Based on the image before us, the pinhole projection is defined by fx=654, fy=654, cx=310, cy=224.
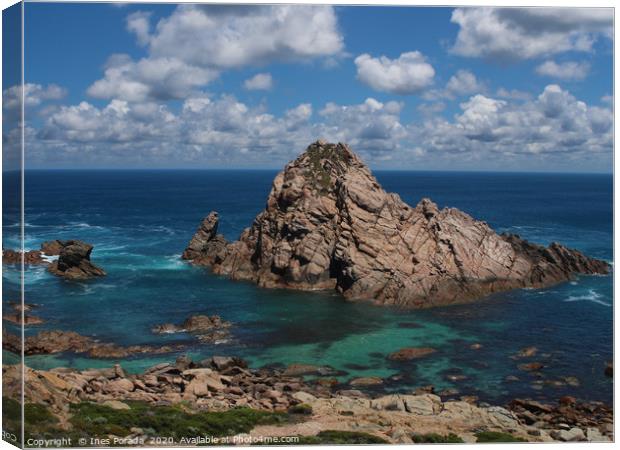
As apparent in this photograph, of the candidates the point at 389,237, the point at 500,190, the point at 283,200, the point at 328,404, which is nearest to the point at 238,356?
the point at 328,404

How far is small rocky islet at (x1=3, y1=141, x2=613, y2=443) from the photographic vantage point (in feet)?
107

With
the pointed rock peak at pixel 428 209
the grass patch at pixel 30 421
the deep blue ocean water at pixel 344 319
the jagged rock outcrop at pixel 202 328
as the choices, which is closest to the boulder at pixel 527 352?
the deep blue ocean water at pixel 344 319

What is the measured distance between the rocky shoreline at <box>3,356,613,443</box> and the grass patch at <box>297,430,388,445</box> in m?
0.52

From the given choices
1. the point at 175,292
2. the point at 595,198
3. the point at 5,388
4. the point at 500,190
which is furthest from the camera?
the point at 500,190

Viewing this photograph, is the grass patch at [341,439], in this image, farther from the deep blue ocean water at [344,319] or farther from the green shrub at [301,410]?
the deep blue ocean water at [344,319]

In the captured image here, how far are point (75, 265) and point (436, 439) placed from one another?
5615 centimetres

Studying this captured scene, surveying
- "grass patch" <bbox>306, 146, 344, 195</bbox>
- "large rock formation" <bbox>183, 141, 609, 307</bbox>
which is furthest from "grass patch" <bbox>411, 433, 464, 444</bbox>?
"grass patch" <bbox>306, 146, 344, 195</bbox>

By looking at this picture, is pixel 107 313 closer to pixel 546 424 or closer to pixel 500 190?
pixel 546 424

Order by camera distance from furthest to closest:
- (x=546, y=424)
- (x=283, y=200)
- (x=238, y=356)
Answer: (x=283, y=200), (x=238, y=356), (x=546, y=424)

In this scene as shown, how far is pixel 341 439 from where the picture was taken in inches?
1188

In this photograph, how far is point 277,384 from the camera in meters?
42.6

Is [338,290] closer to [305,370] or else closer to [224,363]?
[305,370]

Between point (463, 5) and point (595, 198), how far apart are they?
100 m

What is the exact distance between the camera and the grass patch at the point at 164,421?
29.9 m
